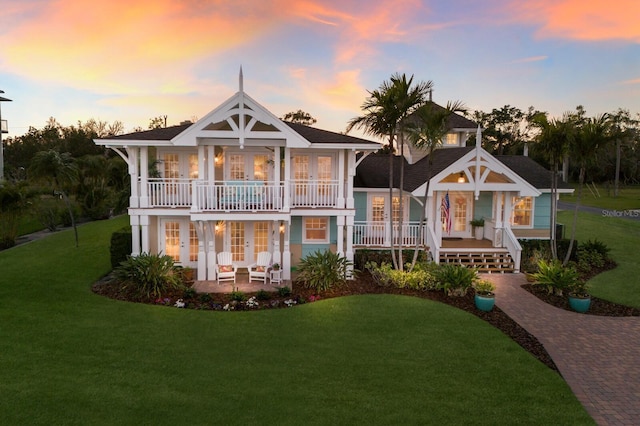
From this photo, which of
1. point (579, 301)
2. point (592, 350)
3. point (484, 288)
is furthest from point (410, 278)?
point (592, 350)

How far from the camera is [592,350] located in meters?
9.59

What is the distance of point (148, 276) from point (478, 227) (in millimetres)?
15382

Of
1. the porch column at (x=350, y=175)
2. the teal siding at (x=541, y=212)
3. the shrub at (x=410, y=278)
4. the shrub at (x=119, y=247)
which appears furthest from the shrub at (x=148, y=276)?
the teal siding at (x=541, y=212)

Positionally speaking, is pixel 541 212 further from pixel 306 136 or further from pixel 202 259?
pixel 202 259

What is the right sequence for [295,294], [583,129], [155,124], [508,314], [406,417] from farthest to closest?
[155,124] → [583,129] → [295,294] → [508,314] → [406,417]

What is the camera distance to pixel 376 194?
18.8 m

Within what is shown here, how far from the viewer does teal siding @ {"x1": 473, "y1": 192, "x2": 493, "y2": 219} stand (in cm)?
1970

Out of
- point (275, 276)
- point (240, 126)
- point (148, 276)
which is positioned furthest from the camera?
point (275, 276)

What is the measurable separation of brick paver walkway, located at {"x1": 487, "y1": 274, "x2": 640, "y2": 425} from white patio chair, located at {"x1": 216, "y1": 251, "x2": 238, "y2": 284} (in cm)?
967

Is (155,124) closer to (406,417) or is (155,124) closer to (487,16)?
(487,16)

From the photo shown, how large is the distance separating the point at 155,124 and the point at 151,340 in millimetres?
51093

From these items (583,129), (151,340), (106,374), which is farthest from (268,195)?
(583,129)

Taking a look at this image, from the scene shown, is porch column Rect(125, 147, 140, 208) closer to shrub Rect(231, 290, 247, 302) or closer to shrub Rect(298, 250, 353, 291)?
shrub Rect(231, 290, 247, 302)

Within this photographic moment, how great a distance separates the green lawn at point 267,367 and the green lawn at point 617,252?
22.9 feet
